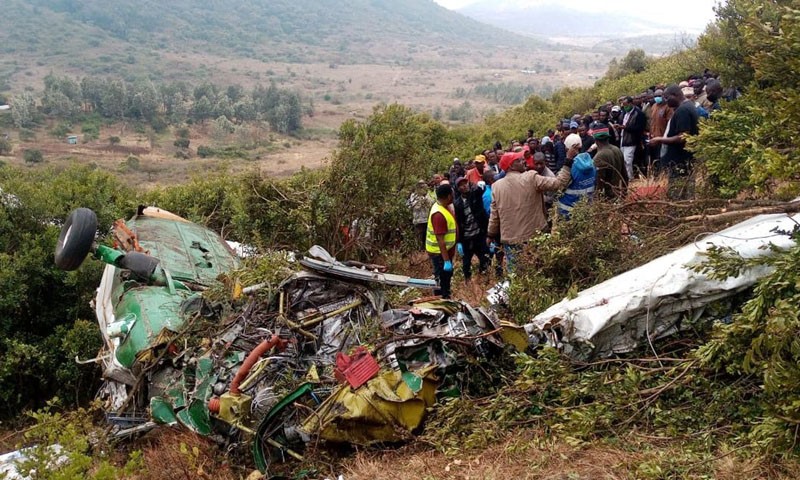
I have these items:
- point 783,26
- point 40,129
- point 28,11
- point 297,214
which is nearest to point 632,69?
point 297,214

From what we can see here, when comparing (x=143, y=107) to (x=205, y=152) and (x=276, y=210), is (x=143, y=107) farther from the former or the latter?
(x=276, y=210)

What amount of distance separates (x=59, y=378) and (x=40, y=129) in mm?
59574

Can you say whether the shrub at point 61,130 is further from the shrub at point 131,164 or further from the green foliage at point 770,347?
the green foliage at point 770,347

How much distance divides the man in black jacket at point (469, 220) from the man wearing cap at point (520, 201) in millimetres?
703

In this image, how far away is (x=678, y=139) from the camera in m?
6.86

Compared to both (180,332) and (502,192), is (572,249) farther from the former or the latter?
(180,332)

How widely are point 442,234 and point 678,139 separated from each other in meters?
3.10

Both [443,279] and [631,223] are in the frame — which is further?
[443,279]

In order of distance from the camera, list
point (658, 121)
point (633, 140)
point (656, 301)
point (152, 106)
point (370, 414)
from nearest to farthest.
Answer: point (370, 414), point (656, 301), point (658, 121), point (633, 140), point (152, 106)

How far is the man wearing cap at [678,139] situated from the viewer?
6.77 m

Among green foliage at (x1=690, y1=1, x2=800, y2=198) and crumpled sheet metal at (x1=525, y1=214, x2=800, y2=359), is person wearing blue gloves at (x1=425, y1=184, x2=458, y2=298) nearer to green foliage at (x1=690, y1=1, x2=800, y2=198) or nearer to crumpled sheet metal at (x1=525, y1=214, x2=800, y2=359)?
crumpled sheet metal at (x1=525, y1=214, x2=800, y2=359)

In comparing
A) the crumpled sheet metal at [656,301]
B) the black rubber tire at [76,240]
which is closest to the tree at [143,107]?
the black rubber tire at [76,240]

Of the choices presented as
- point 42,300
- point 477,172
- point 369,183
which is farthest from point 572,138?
point 42,300

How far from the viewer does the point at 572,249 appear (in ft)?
18.0
